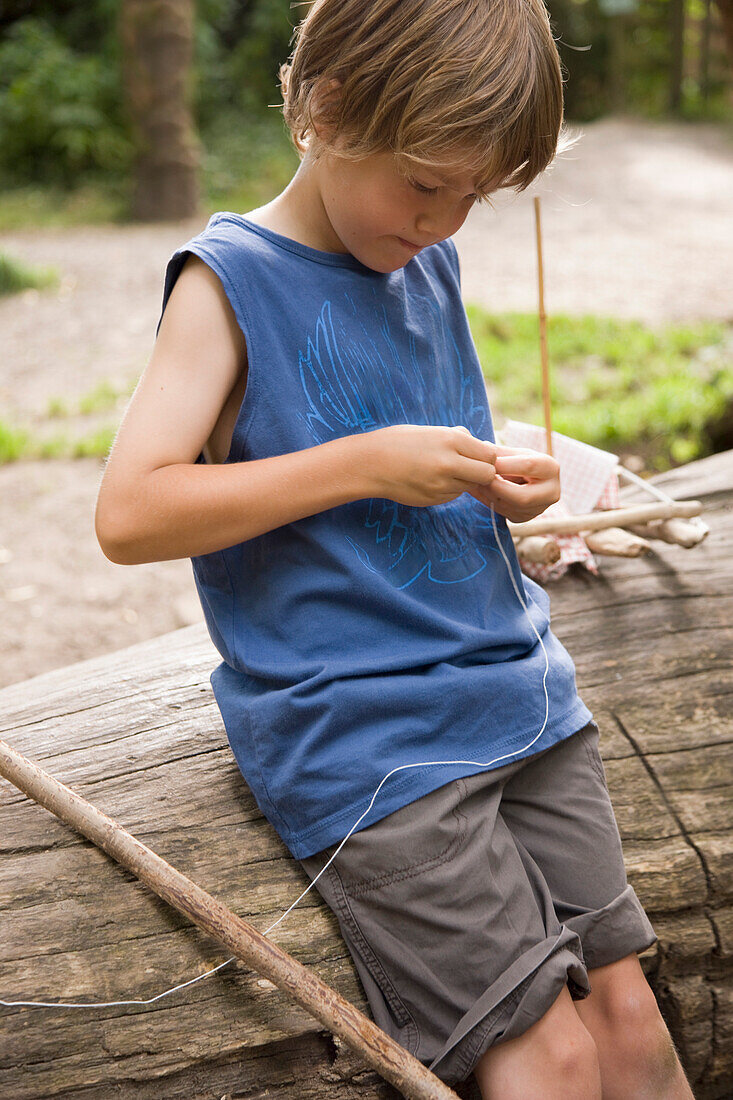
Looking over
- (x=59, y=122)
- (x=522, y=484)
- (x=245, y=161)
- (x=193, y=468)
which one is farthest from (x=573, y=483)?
(x=59, y=122)

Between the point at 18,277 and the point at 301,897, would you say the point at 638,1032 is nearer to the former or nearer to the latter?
the point at 301,897

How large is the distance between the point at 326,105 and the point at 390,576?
21.9 inches

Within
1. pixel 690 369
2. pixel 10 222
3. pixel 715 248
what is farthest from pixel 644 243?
pixel 10 222

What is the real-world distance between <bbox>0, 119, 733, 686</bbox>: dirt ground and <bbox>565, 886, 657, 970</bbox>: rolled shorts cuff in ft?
4.22

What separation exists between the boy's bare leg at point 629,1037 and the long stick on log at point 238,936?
0.24 metres

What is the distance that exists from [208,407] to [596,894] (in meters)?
0.74

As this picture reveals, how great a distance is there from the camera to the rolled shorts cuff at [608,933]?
120 centimetres

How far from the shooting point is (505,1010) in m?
1.07

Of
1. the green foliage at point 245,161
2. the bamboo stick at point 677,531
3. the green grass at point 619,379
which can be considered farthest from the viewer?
the green foliage at point 245,161

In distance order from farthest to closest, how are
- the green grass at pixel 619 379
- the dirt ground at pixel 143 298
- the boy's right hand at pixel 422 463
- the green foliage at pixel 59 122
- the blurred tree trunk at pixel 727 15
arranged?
the green foliage at pixel 59 122
the green grass at pixel 619 379
the dirt ground at pixel 143 298
the blurred tree trunk at pixel 727 15
the boy's right hand at pixel 422 463

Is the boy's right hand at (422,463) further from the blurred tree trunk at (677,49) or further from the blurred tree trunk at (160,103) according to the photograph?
the blurred tree trunk at (677,49)

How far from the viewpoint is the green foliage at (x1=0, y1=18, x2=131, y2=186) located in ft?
30.1

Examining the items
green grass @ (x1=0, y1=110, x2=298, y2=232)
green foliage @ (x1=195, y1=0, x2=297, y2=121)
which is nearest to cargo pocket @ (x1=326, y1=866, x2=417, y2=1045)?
green grass @ (x1=0, y1=110, x2=298, y2=232)

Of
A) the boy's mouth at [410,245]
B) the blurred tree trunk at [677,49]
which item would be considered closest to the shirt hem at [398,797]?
the boy's mouth at [410,245]
